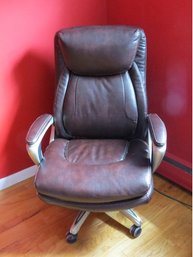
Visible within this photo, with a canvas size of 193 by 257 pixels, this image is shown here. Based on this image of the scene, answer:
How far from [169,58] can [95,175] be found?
0.89m

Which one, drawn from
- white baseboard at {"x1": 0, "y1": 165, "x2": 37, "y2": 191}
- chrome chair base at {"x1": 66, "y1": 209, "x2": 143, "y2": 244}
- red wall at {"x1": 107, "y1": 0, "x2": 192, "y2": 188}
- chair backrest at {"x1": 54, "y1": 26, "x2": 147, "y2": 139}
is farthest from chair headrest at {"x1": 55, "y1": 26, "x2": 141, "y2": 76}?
white baseboard at {"x1": 0, "y1": 165, "x2": 37, "y2": 191}

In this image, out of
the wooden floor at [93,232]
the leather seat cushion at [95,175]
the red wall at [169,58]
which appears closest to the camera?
the leather seat cushion at [95,175]

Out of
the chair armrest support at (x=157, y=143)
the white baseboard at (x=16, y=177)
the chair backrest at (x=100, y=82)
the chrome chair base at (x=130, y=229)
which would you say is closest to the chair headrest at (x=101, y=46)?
the chair backrest at (x=100, y=82)

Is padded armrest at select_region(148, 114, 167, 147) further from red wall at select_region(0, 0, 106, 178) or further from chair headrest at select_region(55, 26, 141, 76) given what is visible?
red wall at select_region(0, 0, 106, 178)

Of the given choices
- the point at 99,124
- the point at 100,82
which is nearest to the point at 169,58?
the point at 100,82

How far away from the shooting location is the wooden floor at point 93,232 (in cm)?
147

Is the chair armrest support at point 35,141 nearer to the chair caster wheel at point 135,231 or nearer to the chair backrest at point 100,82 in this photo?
the chair backrest at point 100,82

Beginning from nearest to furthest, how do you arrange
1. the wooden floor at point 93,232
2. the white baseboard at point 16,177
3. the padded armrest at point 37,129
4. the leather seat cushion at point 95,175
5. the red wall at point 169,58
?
the leather seat cushion at point 95,175
the padded armrest at point 37,129
the wooden floor at point 93,232
the red wall at point 169,58
the white baseboard at point 16,177

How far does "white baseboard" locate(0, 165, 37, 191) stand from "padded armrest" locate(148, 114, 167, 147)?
105 cm

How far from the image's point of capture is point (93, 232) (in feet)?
5.21

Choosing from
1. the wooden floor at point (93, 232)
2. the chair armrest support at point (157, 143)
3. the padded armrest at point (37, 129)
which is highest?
the padded armrest at point (37, 129)

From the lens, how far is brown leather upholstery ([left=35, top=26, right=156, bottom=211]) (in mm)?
1232

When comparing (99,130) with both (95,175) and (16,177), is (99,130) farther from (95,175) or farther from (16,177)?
(16,177)

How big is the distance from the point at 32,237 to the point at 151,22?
1.47 meters
